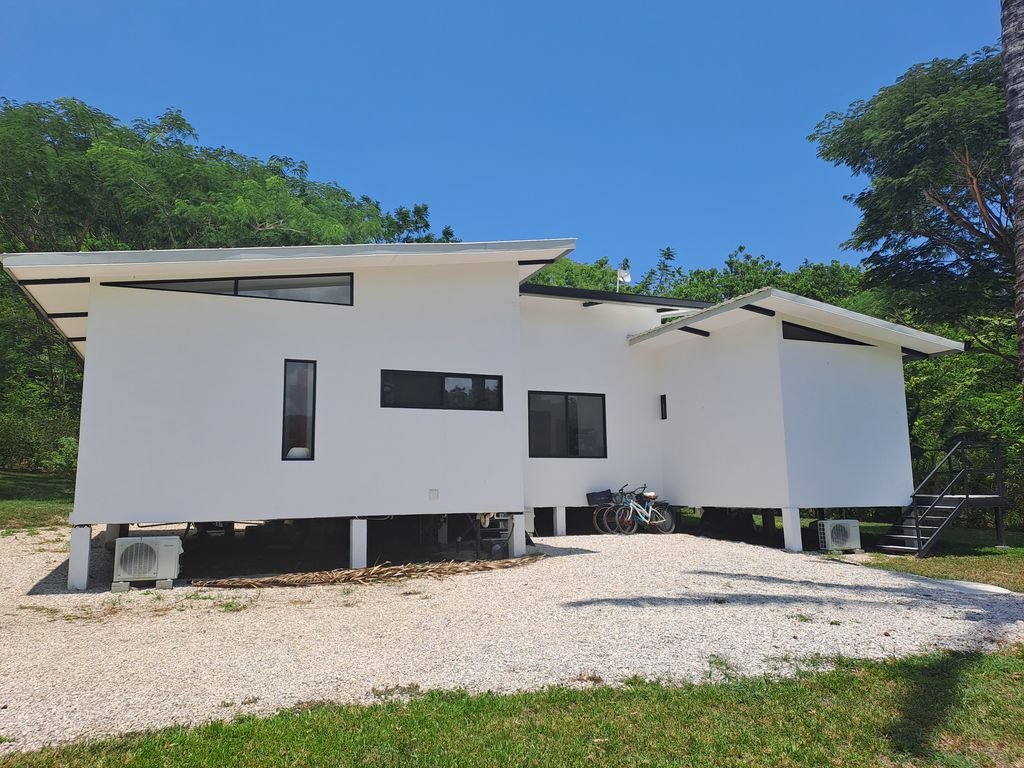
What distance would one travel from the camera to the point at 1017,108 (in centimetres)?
597

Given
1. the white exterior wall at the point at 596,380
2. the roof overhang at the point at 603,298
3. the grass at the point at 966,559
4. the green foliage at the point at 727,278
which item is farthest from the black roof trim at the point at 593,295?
the green foliage at the point at 727,278

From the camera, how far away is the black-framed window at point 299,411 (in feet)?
30.3

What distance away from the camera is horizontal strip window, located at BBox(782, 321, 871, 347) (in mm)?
11312

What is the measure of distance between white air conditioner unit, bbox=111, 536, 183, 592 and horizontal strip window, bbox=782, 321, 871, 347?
30.4ft

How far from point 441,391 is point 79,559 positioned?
4884 mm

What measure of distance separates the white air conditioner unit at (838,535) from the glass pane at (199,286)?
956 centimetres

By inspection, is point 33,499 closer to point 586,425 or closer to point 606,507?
point 586,425

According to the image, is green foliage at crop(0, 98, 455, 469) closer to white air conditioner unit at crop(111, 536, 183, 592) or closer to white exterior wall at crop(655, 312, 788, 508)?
white exterior wall at crop(655, 312, 788, 508)

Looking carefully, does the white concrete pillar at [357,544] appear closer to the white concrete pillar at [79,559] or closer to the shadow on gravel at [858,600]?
the white concrete pillar at [79,559]

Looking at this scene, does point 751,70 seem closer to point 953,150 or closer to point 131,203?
point 953,150

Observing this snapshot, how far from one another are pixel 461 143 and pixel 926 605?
2355cm

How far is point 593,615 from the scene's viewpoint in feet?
21.6

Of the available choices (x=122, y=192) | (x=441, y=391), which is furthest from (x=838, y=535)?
(x=122, y=192)

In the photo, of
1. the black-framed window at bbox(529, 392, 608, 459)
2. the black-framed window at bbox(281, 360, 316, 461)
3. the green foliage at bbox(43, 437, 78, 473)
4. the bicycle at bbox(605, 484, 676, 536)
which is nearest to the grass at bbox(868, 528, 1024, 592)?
the bicycle at bbox(605, 484, 676, 536)
